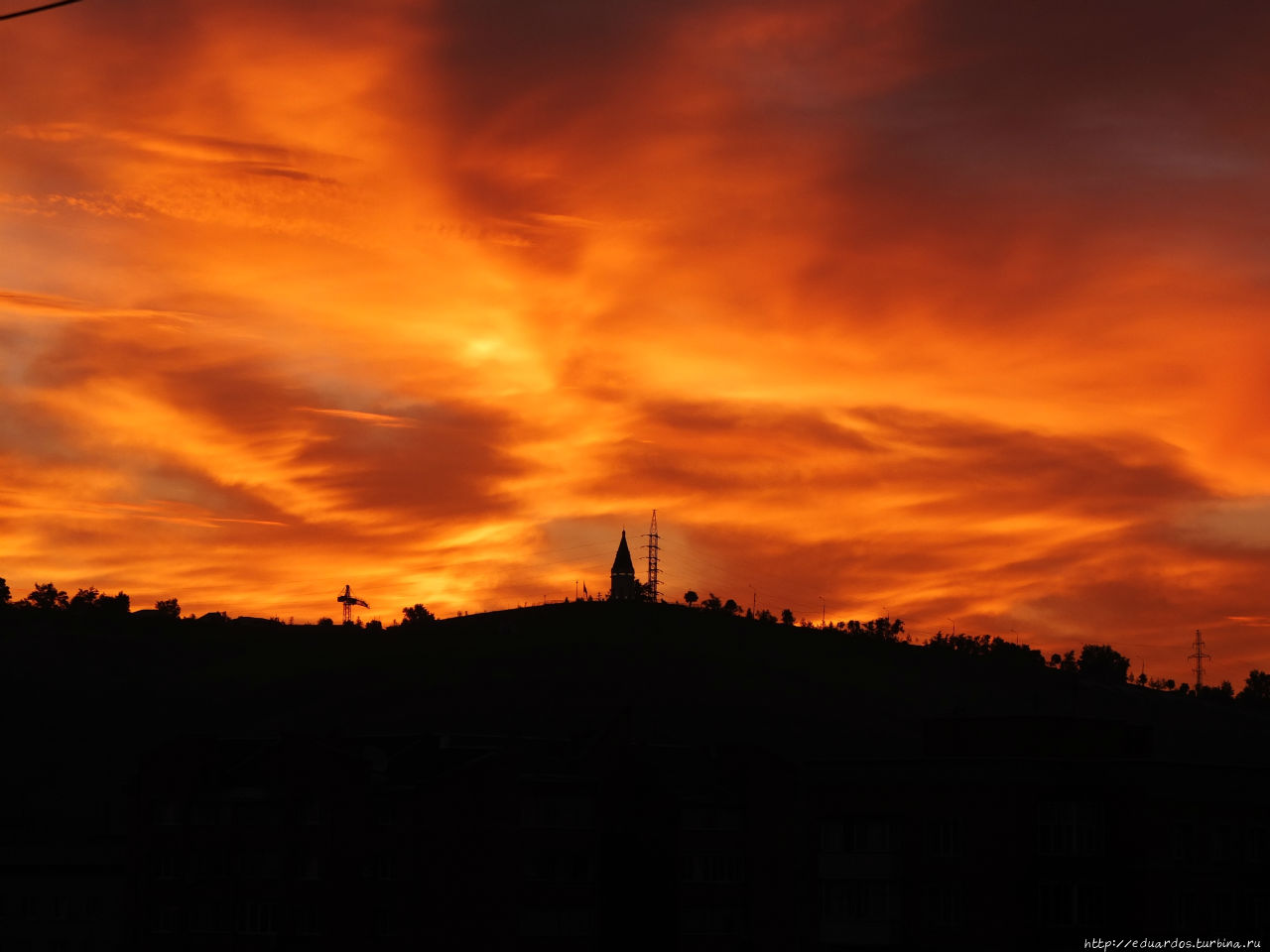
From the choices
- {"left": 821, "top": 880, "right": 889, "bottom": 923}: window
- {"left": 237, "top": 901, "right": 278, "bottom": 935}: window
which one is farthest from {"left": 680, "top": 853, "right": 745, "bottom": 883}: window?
{"left": 237, "top": 901, "right": 278, "bottom": 935}: window

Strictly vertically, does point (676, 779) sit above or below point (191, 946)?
above

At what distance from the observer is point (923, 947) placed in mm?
117562

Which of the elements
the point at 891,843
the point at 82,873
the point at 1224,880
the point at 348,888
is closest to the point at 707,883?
the point at 891,843

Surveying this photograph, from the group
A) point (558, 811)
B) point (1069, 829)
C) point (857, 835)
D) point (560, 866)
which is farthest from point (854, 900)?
point (558, 811)

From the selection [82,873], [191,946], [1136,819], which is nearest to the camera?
[1136,819]

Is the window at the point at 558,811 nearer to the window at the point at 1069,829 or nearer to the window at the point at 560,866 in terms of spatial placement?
the window at the point at 560,866

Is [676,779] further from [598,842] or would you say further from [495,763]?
[495,763]

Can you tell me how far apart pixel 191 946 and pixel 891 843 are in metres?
60.5

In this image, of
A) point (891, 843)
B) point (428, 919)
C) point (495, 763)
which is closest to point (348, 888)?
point (428, 919)

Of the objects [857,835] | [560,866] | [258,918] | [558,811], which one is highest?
[558,811]

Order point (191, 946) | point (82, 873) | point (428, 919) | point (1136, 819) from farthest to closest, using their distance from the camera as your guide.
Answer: point (82, 873) < point (191, 946) < point (428, 919) < point (1136, 819)

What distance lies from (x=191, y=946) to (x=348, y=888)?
55.7 ft

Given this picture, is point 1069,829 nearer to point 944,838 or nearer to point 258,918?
point 944,838

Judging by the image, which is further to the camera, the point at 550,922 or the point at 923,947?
the point at 550,922
